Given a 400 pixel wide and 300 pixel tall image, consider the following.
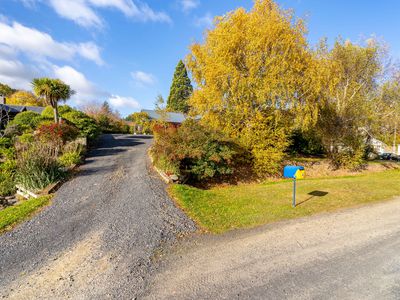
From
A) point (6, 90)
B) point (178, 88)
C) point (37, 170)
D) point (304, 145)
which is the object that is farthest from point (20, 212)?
point (6, 90)

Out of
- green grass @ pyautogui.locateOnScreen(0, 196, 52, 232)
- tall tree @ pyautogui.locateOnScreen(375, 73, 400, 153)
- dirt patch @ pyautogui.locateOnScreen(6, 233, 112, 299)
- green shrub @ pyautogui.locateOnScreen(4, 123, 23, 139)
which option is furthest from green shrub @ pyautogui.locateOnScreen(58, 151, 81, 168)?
tall tree @ pyautogui.locateOnScreen(375, 73, 400, 153)

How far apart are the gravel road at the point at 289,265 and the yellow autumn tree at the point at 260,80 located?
295 inches

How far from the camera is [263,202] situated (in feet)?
24.1

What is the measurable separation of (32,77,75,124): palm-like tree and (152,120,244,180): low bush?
8593 millimetres

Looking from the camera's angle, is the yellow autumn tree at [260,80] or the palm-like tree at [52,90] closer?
the yellow autumn tree at [260,80]

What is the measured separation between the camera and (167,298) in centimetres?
288

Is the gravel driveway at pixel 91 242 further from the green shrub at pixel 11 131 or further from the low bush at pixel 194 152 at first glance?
the green shrub at pixel 11 131

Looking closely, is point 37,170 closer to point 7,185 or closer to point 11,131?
point 7,185

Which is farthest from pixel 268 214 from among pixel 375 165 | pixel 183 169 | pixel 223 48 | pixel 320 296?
pixel 375 165

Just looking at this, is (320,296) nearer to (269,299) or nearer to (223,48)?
(269,299)

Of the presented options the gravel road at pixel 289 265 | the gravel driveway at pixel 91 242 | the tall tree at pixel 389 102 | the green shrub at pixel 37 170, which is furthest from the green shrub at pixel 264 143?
the tall tree at pixel 389 102

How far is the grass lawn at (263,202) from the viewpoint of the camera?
580 centimetres

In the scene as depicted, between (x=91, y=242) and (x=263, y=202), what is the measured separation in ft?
17.0

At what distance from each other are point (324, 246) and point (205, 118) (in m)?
9.75
